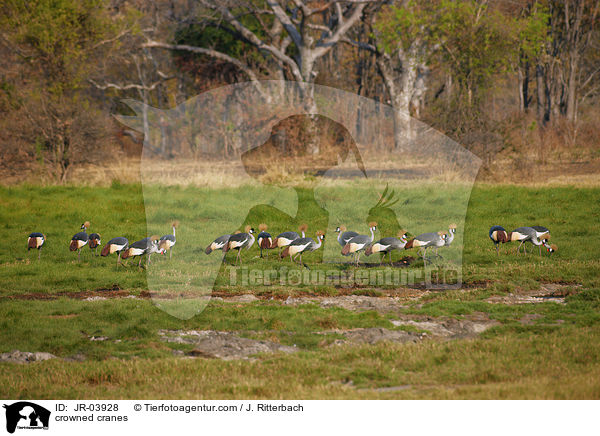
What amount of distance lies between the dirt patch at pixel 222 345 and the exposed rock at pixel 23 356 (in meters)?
1.64

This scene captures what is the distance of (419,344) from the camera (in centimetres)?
922

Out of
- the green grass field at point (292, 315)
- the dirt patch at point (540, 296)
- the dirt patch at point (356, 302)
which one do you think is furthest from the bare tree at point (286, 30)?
the dirt patch at point (540, 296)

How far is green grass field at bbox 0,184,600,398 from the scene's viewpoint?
305 inches

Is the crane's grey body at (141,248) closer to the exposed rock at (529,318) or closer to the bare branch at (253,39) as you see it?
the exposed rock at (529,318)

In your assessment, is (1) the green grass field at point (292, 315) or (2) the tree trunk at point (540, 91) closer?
(1) the green grass field at point (292, 315)

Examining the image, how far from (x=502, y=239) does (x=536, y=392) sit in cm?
816

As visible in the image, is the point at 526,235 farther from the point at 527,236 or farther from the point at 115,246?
the point at 115,246

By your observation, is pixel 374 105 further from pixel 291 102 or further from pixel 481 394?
pixel 481 394

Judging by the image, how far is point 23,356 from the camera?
29.8 feet
